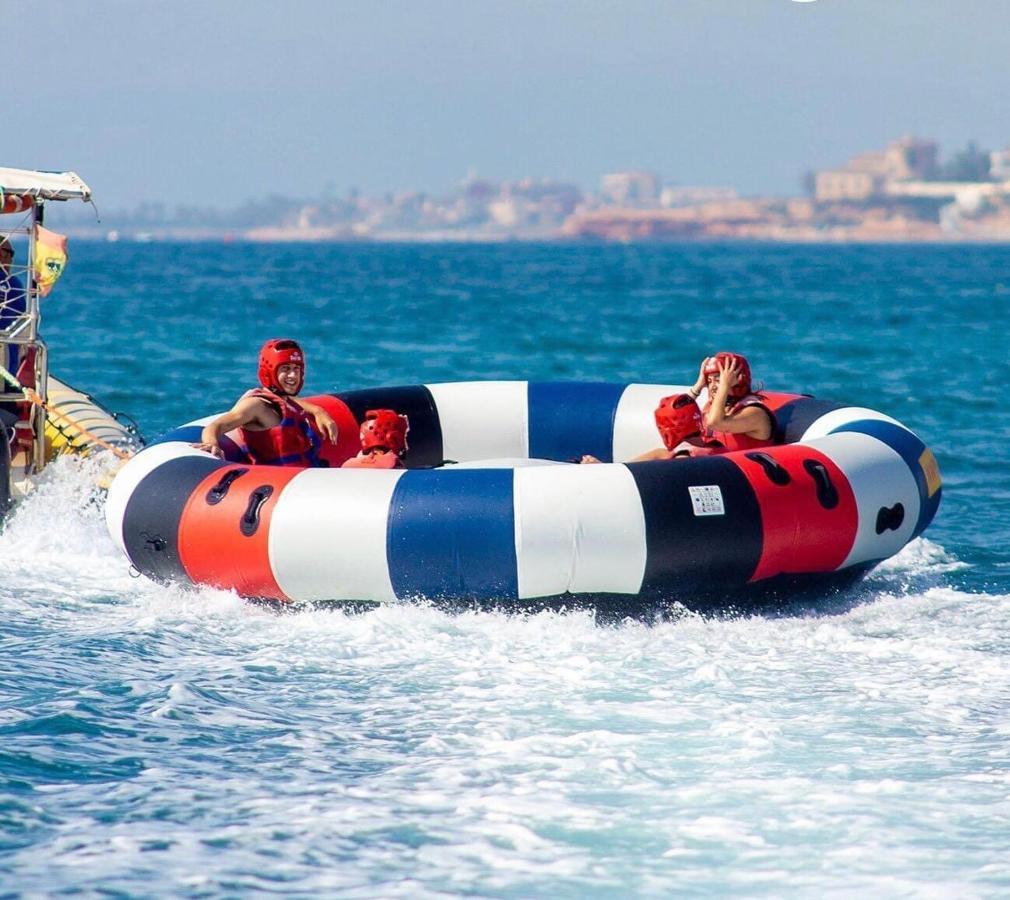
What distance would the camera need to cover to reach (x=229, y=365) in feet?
52.7

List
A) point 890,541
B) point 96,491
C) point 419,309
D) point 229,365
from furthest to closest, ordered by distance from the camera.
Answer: point 419,309 < point 229,365 < point 96,491 < point 890,541

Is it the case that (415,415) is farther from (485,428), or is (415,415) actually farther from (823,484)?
(823,484)

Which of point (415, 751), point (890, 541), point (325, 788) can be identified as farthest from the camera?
point (890, 541)

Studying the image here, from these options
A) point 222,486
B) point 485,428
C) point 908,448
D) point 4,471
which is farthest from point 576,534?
point 4,471

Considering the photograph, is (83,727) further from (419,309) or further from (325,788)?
(419,309)

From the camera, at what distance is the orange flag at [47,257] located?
7141 mm

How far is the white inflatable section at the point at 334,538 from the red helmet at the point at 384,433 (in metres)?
0.53

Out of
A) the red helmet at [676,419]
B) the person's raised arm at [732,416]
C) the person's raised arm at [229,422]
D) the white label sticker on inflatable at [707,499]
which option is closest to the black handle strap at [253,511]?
the person's raised arm at [229,422]

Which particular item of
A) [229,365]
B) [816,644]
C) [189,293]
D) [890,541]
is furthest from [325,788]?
[189,293]

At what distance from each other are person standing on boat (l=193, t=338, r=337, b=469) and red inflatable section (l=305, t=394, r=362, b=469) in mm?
307

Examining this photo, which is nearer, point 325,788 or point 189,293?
point 325,788

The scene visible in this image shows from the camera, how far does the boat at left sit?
22.7 ft

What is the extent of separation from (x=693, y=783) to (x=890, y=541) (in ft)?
7.11

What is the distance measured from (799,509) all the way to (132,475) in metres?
2.42
